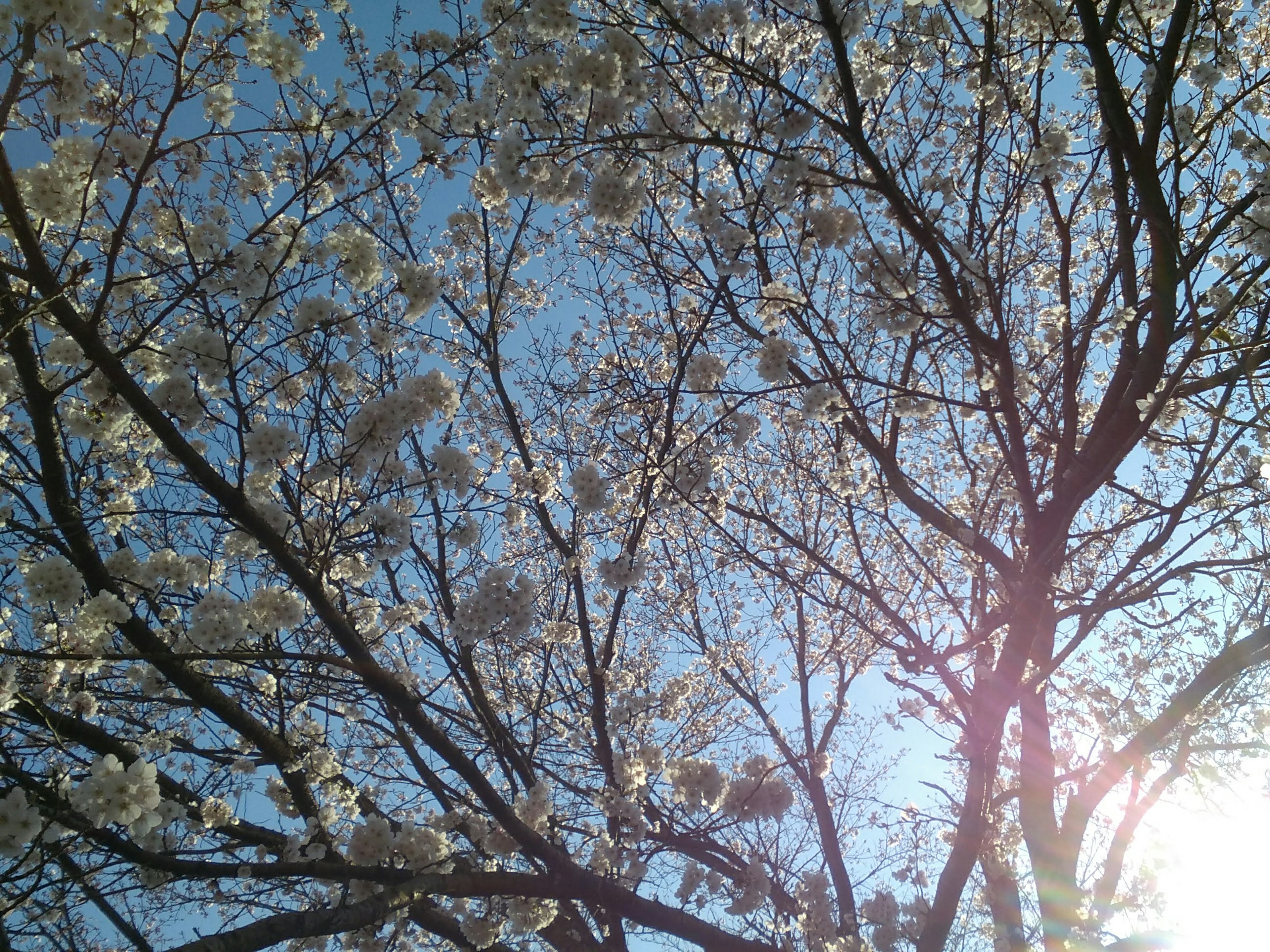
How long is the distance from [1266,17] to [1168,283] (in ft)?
11.4

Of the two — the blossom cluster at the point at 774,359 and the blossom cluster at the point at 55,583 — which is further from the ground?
the blossom cluster at the point at 774,359

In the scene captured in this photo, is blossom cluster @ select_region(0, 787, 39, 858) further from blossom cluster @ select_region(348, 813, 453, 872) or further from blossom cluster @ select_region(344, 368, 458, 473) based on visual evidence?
blossom cluster @ select_region(344, 368, 458, 473)

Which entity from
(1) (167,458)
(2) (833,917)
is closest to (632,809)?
(2) (833,917)

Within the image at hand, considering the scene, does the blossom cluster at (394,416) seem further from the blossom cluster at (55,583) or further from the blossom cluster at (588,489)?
the blossom cluster at (55,583)

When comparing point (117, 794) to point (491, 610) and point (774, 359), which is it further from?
point (774, 359)

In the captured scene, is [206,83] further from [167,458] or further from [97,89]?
[167,458]

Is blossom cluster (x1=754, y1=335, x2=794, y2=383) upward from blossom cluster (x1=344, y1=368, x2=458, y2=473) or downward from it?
upward

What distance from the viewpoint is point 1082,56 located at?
4.75 meters

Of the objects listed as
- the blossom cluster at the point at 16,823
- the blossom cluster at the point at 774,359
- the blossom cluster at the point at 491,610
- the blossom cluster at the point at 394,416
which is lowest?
the blossom cluster at the point at 16,823

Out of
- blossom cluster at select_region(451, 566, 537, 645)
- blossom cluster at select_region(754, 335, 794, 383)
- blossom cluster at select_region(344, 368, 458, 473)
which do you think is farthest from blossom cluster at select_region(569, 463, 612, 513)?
blossom cluster at select_region(754, 335, 794, 383)

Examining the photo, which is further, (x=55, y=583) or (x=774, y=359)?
(x=774, y=359)

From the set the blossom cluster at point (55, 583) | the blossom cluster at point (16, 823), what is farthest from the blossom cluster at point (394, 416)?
the blossom cluster at point (16, 823)

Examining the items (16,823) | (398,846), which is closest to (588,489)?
(398,846)

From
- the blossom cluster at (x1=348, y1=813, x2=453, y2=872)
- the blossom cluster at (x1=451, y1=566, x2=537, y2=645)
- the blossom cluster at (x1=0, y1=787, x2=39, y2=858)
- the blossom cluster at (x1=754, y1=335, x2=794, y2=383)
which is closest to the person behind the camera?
the blossom cluster at (x1=0, y1=787, x2=39, y2=858)
